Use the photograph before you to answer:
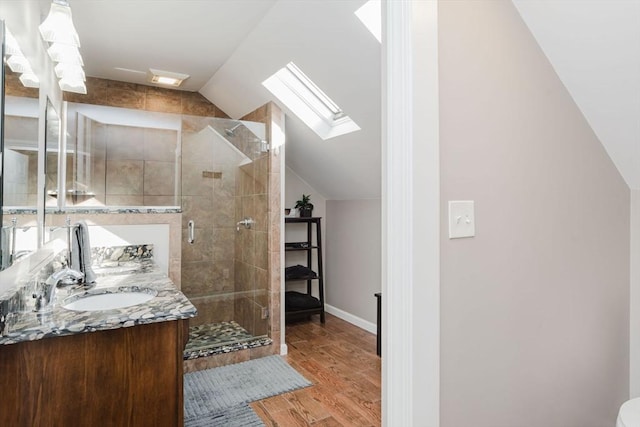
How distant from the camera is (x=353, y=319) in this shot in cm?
387

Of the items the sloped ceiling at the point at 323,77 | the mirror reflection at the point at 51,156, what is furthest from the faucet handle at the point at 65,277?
the sloped ceiling at the point at 323,77

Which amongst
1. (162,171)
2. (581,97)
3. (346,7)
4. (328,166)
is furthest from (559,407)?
(162,171)

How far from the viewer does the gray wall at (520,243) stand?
1.09 metres

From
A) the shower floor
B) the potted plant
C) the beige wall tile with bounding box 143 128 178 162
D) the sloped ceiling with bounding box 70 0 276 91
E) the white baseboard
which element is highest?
the sloped ceiling with bounding box 70 0 276 91

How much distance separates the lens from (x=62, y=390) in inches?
47.7

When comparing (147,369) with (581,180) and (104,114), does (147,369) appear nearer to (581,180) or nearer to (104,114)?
(581,180)

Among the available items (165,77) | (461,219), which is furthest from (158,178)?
(461,219)

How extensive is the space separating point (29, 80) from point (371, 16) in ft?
5.30

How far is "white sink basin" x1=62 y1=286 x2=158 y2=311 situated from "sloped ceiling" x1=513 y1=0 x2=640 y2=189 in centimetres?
190

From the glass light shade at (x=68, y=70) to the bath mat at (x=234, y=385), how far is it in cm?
207

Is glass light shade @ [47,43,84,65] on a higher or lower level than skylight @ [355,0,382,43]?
lower

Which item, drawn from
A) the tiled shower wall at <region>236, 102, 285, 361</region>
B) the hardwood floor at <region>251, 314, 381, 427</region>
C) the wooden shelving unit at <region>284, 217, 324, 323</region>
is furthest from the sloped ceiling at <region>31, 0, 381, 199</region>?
the hardwood floor at <region>251, 314, 381, 427</region>

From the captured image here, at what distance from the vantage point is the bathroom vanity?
115 cm

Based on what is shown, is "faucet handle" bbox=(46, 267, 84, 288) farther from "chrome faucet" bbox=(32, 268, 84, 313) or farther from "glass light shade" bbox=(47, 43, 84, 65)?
"glass light shade" bbox=(47, 43, 84, 65)
